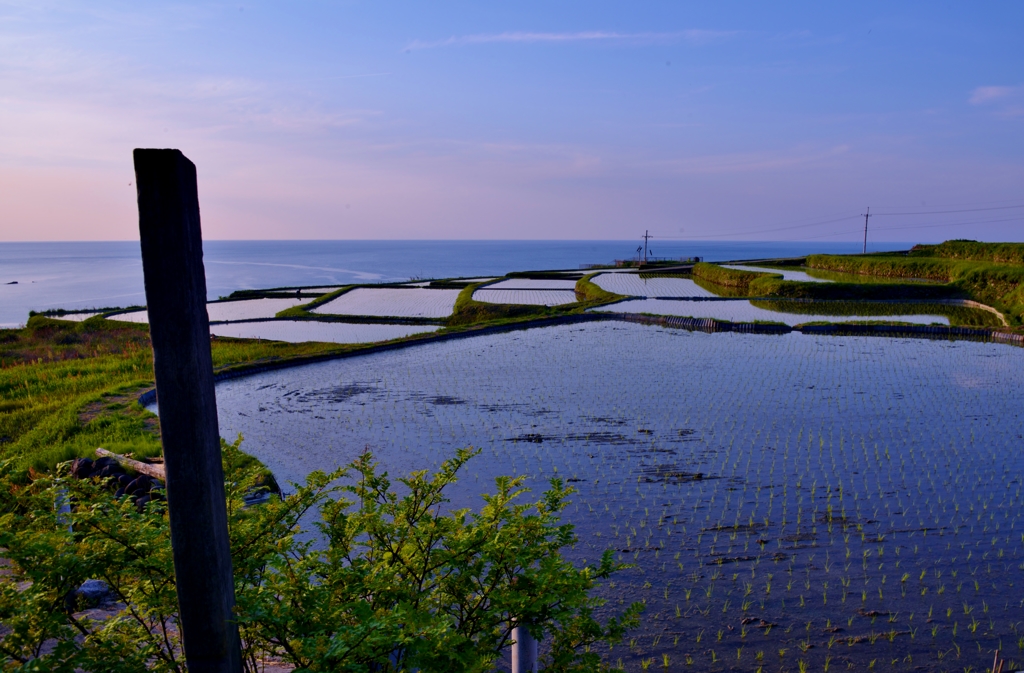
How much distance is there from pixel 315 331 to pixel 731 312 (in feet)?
47.7

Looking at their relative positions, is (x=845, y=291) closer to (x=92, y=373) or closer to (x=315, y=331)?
(x=315, y=331)

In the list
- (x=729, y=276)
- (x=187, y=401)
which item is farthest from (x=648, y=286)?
(x=187, y=401)

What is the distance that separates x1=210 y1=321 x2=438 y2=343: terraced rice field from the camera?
20344mm

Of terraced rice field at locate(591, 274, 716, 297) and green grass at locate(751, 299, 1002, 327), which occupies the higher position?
terraced rice field at locate(591, 274, 716, 297)

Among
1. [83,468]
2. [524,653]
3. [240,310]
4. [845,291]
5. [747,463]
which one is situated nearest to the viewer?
[524,653]

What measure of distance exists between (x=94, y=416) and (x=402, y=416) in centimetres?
469

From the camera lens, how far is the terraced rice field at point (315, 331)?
20344 mm

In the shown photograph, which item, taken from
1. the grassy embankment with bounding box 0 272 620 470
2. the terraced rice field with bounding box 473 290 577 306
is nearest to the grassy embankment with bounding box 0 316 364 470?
the grassy embankment with bounding box 0 272 620 470

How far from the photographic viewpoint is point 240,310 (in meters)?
27.9

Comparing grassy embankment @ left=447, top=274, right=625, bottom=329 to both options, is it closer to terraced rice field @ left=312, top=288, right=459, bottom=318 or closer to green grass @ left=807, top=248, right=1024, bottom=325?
terraced rice field @ left=312, top=288, right=459, bottom=318

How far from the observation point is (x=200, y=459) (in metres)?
1.93

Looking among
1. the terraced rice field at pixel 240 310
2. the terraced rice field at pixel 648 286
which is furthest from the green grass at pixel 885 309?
the terraced rice field at pixel 240 310

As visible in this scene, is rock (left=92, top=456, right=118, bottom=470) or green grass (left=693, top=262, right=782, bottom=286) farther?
green grass (left=693, top=262, right=782, bottom=286)

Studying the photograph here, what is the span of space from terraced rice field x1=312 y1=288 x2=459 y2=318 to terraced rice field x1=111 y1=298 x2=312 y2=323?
2.05 metres
